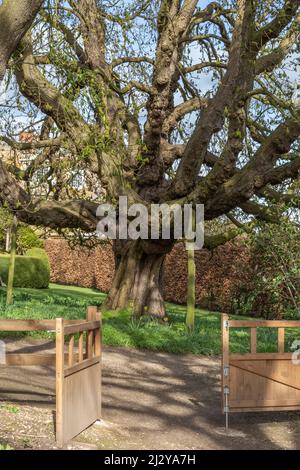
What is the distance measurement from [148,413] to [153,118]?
6.87m

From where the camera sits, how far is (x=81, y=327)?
709 cm

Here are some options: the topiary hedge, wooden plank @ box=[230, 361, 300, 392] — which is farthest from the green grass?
the topiary hedge

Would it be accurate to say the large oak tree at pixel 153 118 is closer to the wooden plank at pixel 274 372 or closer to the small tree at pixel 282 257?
the small tree at pixel 282 257

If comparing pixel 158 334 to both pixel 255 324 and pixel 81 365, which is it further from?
pixel 81 365

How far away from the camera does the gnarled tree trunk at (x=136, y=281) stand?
648 inches

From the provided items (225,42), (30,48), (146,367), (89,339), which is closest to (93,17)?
(30,48)

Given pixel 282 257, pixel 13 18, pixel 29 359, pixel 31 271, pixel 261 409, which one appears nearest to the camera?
pixel 13 18

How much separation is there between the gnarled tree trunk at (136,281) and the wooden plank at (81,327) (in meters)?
8.62

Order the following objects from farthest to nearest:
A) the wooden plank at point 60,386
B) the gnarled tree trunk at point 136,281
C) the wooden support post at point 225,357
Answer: the gnarled tree trunk at point 136,281 → the wooden support post at point 225,357 → the wooden plank at point 60,386

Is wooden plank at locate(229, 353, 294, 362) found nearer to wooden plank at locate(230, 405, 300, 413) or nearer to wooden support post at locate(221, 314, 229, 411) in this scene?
wooden support post at locate(221, 314, 229, 411)

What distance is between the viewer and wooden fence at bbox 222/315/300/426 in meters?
8.16

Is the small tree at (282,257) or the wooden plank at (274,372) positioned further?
the small tree at (282,257)

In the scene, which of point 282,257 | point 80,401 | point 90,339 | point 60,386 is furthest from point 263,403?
point 282,257

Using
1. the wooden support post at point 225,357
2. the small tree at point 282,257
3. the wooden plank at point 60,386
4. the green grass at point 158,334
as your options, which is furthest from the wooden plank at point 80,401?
the small tree at point 282,257
